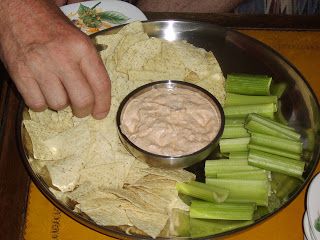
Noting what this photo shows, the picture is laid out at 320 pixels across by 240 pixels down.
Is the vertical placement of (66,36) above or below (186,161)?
above

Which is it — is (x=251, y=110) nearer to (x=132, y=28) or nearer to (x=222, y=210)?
(x=222, y=210)

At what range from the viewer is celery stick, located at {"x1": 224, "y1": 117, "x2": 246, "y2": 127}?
5.23 feet

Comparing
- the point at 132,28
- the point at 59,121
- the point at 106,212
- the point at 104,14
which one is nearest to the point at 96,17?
the point at 104,14

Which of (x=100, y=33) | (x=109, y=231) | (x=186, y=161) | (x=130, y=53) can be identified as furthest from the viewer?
(x=100, y=33)

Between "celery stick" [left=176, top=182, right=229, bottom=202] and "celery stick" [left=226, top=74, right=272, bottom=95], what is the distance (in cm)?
41

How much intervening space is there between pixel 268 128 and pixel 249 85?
0.21 m

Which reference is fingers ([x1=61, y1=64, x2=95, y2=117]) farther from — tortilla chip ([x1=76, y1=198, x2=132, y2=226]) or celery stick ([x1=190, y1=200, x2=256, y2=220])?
celery stick ([x1=190, y1=200, x2=256, y2=220])

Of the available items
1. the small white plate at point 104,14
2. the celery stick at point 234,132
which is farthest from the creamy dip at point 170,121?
the small white plate at point 104,14

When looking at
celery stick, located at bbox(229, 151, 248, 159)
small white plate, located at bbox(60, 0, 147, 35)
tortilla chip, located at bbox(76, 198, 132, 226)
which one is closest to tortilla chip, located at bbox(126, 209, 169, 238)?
tortilla chip, located at bbox(76, 198, 132, 226)

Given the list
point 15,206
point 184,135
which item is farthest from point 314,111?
point 15,206

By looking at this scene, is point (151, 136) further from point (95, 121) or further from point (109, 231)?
point (109, 231)

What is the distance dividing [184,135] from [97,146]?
0.26 metres

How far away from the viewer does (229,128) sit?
1.58m

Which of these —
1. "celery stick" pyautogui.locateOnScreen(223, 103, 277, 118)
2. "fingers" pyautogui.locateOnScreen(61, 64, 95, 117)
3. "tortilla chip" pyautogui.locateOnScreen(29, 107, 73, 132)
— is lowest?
"celery stick" pyautogui.locateOnScreen(223, 103, 277, 118)
